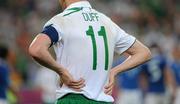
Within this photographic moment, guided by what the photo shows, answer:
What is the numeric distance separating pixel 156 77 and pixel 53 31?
11266 mm

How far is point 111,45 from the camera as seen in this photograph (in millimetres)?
7180

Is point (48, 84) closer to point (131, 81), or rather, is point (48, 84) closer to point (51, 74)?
point (51, 74)

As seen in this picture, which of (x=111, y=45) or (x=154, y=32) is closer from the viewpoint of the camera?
(x=111, y=45)

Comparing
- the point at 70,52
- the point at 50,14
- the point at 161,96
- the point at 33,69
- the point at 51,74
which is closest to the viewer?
the point at 70,52

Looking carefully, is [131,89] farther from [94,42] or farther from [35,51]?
[35,51]

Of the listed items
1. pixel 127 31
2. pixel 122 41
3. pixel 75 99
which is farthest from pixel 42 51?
pixel 127 31

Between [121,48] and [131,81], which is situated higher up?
[121,48]

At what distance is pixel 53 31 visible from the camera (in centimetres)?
684

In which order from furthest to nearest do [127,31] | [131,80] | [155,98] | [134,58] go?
[127,31], [131,80], [155,98], [134,58]

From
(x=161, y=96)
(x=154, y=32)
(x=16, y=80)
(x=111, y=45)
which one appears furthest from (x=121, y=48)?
(x=154, y=32)

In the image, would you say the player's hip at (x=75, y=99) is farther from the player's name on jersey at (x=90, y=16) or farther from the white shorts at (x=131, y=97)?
the white shorts at (x=131, y=97)

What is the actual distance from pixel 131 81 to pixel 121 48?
37.2 feet

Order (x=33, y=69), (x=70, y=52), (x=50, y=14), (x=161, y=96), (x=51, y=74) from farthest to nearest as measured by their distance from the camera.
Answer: (x=50, y=14) < (x=33, y=69) < (x=51, y=74) < (x=161, y=96) < (x=70, y=52)

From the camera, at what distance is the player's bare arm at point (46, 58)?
6.70 meters
